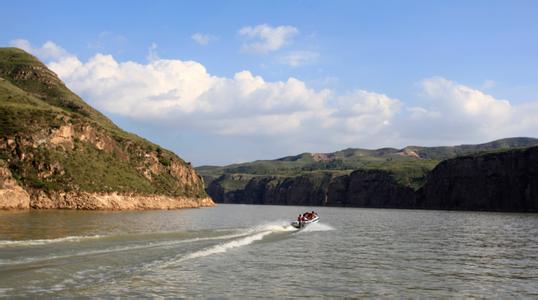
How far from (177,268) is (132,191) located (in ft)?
349

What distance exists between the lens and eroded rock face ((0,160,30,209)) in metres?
93.7

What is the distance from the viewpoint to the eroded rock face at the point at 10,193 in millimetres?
93731

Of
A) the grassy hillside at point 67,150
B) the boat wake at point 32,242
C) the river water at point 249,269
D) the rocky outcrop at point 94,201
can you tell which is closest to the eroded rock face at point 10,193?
the rocky outcrop at point 94,201

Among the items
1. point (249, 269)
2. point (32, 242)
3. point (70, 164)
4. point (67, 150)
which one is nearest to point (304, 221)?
point (249, 269)

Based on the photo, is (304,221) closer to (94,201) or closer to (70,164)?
(94,201)

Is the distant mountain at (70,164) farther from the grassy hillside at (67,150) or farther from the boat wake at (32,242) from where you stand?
the boat wake at (32,242)

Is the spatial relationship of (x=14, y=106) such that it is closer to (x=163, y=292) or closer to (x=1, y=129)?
(x=1, y=129)

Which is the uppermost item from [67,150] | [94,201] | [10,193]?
[67,150]

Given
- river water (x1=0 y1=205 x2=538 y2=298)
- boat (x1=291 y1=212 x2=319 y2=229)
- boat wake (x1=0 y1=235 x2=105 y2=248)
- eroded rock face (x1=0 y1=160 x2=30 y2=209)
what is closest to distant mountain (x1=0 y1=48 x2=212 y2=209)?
eroded rock face (x1=0 y1=160 x2=30 y2=209)

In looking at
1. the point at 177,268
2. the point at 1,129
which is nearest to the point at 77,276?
the point at 177,268

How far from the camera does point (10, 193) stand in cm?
9544

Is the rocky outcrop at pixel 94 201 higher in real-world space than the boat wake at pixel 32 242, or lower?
higher

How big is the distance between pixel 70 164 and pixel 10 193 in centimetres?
2113

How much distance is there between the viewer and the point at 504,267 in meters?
32.9
